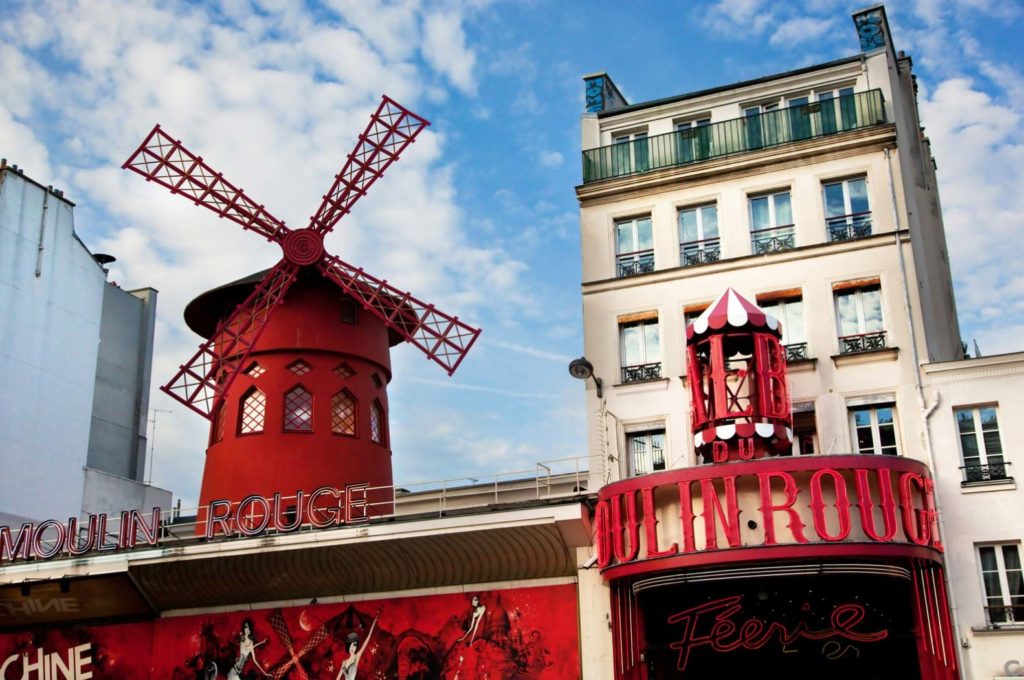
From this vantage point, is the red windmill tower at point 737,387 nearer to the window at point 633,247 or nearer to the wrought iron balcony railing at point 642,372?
the wrought iron balcony railing at point 642,372

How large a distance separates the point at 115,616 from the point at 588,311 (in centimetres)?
865

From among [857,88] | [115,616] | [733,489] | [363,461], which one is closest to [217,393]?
[363,461]

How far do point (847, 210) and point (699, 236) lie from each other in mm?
1939

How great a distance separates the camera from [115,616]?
17.3 m

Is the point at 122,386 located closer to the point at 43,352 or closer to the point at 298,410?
the point at 43,352

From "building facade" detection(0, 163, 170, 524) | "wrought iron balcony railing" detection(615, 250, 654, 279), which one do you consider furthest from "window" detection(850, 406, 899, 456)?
"building facade" detection(0, 163, 170, 524)

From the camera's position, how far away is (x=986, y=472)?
12.8 m

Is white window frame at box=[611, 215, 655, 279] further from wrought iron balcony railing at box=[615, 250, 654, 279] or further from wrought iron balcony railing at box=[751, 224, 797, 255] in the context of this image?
wrought iron balcony railing at box=[751, 224, 797, 255]

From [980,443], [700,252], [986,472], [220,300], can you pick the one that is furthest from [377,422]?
[986,472]

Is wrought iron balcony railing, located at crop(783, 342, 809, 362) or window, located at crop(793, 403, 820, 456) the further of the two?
wrought iron balcony railing, located at crop(783, 342, 809, 362)

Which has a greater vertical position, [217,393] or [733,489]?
[217,393]

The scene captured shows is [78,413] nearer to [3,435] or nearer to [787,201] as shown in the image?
[3,435]

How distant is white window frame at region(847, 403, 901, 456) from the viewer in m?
13.4

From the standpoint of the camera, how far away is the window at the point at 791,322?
14.2 meters
